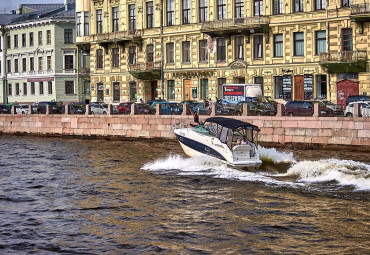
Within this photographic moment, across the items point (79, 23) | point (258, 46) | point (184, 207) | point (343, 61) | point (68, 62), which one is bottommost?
point (184, 207)

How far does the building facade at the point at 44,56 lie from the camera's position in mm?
77562

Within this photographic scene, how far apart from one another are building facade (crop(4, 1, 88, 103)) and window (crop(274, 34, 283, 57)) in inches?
1213

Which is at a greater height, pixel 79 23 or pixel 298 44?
pixel 79 23

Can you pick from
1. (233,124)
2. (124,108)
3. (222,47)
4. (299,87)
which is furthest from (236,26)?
(233,124)

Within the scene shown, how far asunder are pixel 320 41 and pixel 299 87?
373 centimetres

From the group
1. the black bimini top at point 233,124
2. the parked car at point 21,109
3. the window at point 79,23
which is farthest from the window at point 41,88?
the black bimini top at point 233,124

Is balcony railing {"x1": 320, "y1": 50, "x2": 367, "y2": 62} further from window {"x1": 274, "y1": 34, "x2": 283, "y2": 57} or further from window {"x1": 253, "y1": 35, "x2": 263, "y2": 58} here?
window {"x1": 253, "y1": 35, "x2": 263, "y2": 58}

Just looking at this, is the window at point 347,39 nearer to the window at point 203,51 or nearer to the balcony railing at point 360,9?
the balcony railing at point 360,9

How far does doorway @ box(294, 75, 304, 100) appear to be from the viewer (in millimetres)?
51875

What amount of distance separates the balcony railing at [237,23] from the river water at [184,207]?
2251 cm

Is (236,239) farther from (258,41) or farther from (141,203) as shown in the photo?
(258,41)

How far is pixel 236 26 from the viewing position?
54.0 m

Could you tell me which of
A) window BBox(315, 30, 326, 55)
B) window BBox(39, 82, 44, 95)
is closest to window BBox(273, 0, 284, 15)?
window BBox(315, 30, 326, 55)

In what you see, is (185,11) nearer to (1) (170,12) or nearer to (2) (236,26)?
(1) (170,12)
